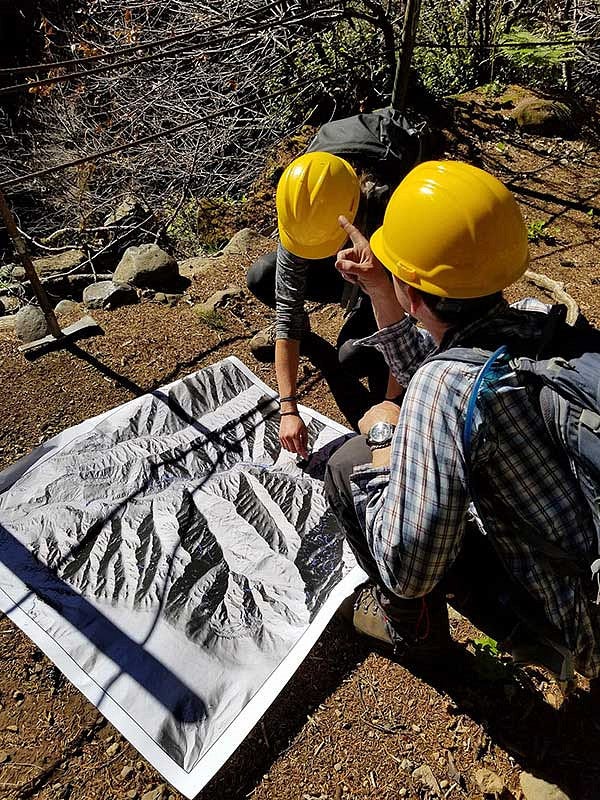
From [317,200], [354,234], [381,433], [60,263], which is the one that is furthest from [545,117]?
[381,433]

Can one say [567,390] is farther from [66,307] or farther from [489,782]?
[66,307]

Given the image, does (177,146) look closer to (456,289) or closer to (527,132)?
(527,132)

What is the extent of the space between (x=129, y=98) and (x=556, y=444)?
6.79m

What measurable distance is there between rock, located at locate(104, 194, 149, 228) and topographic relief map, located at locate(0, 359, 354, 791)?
353 cm

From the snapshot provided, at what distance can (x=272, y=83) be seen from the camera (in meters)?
5.71

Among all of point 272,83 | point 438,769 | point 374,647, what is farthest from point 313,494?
point 272,83

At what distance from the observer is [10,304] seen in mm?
4465

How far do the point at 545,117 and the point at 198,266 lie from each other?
3185mm

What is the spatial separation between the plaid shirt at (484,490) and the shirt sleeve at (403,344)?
431 millimetres

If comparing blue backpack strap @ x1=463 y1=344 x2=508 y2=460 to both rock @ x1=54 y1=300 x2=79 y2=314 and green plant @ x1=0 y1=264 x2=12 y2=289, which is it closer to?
rock @ x1=54 y1=300 x2=79 y2=314

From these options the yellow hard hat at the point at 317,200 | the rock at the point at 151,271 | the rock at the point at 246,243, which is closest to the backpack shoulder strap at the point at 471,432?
the yellow hard hat at the point at 317,200

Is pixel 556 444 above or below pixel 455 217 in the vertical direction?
below

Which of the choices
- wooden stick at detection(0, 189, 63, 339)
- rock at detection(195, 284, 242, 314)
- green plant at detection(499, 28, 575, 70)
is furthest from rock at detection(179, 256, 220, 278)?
green plant at detection(499, 28, 575, 70)

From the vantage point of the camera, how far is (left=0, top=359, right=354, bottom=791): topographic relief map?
1.70 meters
